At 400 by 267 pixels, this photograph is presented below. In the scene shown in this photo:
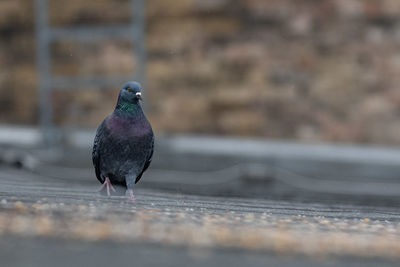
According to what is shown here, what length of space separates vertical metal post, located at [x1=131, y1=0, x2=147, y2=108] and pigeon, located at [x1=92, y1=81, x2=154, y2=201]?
3.44 meters

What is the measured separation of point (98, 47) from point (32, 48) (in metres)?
0.63

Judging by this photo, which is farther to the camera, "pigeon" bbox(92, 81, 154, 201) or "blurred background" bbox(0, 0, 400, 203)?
"blurred background" bbox(0, 0, 400, 203)

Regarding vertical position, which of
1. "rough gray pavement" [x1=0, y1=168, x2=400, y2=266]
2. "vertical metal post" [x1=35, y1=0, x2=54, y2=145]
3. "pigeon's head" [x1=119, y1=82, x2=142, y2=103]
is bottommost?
"rough gray pavement" [x1=0, y1=168, x2=400, y2=266]

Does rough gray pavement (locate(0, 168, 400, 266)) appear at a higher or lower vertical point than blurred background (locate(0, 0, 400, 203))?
lower

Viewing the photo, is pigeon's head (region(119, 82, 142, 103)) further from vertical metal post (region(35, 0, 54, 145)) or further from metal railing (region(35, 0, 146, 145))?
vertical metal post (region(35, 0, 54, 145))

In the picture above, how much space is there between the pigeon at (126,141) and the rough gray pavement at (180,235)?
255 mm

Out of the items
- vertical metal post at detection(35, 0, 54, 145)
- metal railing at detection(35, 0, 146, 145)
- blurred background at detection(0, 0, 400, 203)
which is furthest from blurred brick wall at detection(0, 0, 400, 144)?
vertical metal post at detection(35, 0, 54, 145)

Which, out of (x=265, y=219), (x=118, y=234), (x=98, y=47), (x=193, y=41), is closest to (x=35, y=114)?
(x=98, y=47)

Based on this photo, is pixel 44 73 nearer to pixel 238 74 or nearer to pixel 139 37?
pixel 139 37

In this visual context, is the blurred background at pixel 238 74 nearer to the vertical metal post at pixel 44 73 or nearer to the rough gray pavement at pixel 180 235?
the vertical metal post at pixel 44 73

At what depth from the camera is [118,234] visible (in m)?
2.24

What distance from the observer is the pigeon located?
331cm

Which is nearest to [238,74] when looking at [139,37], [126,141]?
[139,37]

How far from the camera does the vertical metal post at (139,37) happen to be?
6.88m
